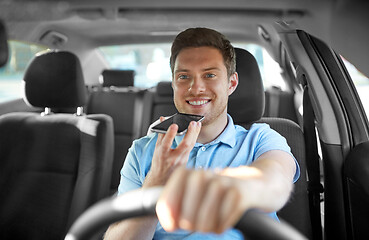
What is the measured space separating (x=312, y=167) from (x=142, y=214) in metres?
1.32

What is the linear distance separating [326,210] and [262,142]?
598 mm

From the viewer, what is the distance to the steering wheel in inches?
21.7

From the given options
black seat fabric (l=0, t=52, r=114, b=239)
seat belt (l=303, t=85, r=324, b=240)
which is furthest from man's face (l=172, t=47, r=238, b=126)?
black seat fabric (l=0, t=52, r=114, b=239)

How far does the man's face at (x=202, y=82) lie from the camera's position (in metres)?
1.34

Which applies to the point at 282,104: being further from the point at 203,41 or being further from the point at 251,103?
the point at 203,41

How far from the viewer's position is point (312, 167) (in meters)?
1.74

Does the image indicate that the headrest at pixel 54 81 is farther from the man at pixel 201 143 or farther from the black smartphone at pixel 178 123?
the black smartphone at pixel 178 123

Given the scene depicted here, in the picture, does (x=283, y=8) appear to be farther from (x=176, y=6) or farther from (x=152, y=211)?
(x=152, y=211)

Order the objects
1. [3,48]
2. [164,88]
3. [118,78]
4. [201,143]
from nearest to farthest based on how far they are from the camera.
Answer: [3,48] < [201,143] < [164,88] < [118,78]

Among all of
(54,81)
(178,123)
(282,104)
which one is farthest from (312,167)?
(282,104)

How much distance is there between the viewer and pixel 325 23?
75 centimetres

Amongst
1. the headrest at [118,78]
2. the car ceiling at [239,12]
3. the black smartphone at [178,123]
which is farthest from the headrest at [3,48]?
the headrest at [118,78]

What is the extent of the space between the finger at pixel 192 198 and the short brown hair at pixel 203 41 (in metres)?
0.89

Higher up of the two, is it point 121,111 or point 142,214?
point 142,214
